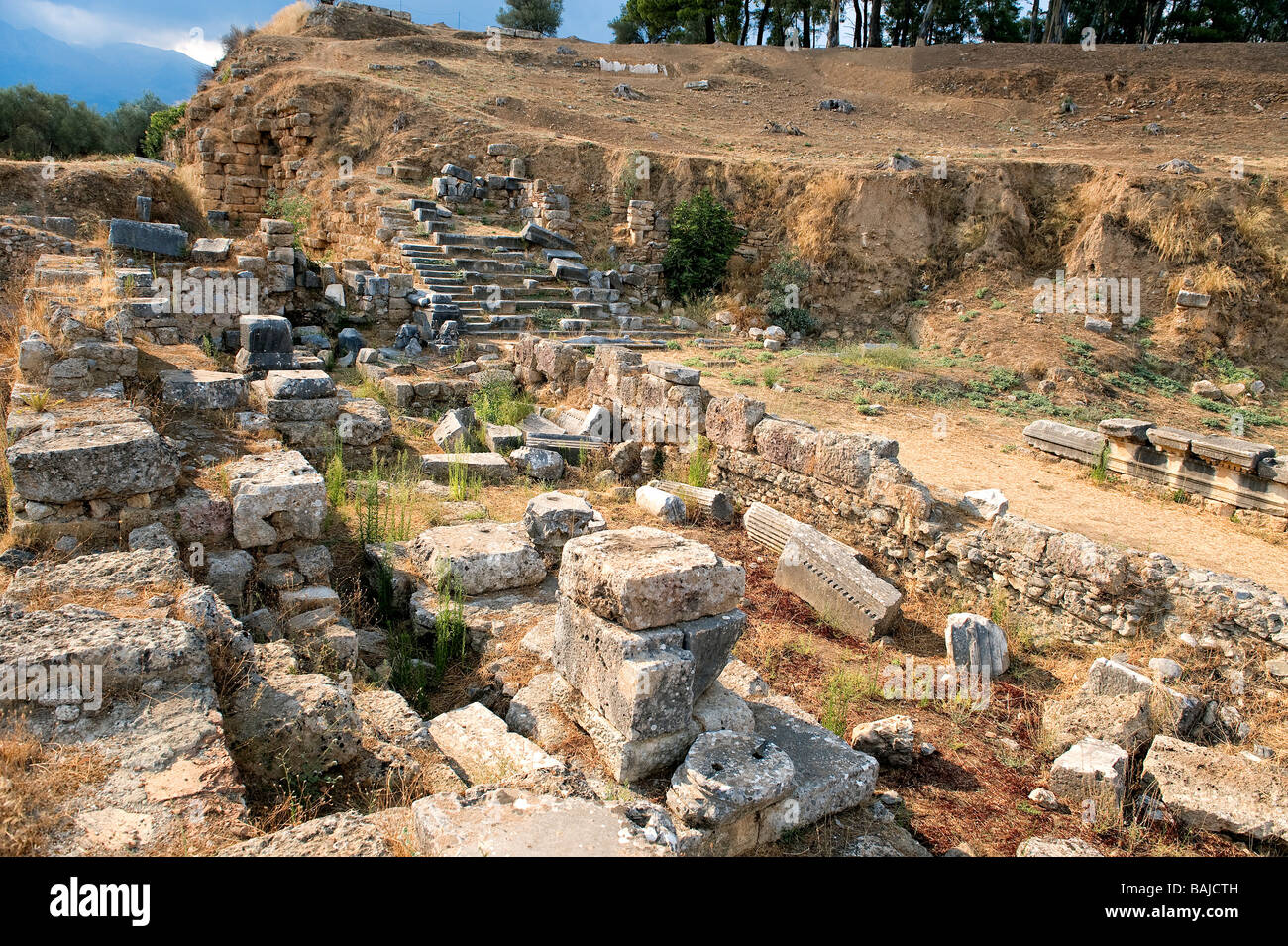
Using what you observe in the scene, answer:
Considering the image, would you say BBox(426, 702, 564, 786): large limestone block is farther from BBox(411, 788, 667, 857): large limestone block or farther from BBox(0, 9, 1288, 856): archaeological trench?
BBox(411, 788, 667, 857): large limestone block

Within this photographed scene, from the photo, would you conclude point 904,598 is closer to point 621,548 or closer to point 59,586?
point 621,548

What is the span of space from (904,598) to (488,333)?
33.5 feet

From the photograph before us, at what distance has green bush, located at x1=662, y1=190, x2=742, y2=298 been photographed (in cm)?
1861

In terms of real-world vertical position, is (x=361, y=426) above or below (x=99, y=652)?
above

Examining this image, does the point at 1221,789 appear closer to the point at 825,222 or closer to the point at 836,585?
the point at 836,585

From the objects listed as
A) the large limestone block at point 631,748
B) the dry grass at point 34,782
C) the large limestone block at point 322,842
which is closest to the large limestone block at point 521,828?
the large limestone block at point 322,842

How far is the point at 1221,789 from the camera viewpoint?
441cm

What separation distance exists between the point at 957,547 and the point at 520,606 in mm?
3892

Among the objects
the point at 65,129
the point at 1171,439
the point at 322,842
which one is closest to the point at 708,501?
the point at 1171,439

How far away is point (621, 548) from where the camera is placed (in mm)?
4293

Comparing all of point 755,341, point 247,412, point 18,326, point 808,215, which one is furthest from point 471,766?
point 808,215

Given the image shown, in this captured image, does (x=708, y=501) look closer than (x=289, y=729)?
No

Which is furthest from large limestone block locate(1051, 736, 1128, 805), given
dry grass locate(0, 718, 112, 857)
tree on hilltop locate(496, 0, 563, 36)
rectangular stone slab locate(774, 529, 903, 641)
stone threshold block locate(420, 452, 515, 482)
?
tree on hilltop locate(496, 0, 563, 36)

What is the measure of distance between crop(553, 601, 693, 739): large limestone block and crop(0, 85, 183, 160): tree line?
94.5 feet
